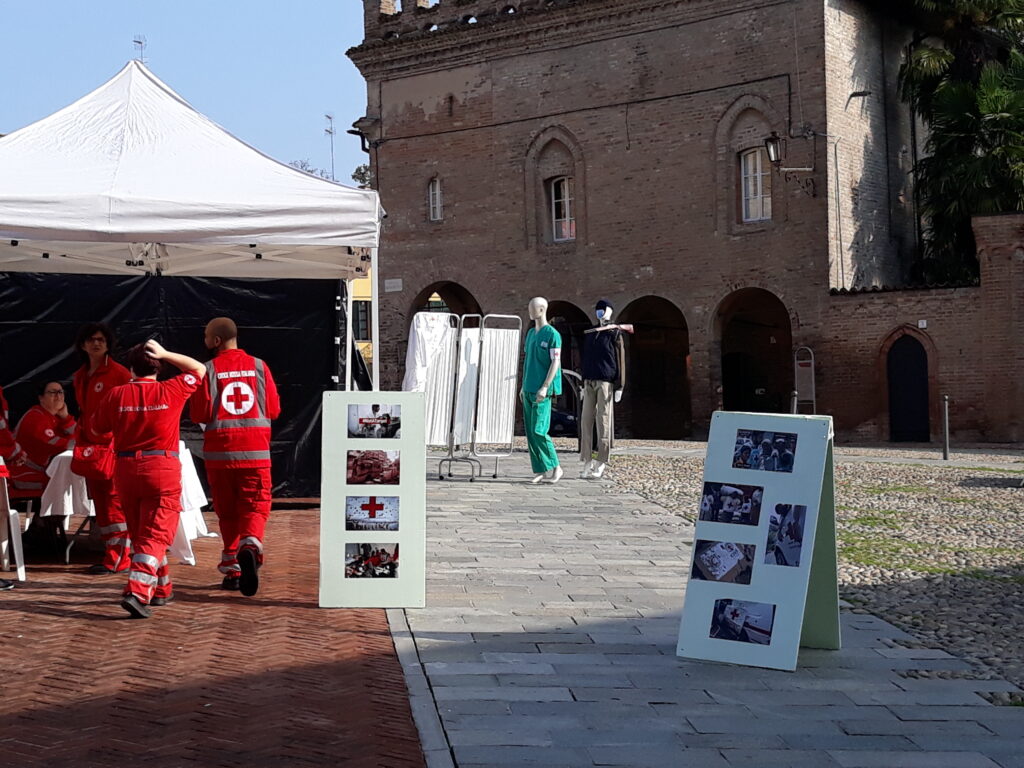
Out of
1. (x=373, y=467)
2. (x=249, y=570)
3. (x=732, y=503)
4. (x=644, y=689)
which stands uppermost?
(x=373, y=467)

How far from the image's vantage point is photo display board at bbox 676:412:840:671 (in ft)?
19.3

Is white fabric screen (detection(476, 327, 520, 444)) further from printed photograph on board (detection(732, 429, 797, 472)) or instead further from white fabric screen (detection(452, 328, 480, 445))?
printed photograph on board (detection(732, 429, 797, 472))

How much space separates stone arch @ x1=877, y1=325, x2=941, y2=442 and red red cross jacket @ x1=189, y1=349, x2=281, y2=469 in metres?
21.0

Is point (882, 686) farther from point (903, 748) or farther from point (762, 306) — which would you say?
point (762, 306)

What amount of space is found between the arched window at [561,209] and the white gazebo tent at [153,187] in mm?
22358

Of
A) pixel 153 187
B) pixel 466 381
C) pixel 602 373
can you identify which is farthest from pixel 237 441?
pixel 466 381

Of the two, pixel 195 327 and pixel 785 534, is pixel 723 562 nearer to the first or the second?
pixel 785 534

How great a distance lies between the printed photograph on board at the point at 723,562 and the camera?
19.7 ft

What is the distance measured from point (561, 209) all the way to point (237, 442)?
25493mm

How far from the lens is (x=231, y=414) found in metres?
7.60

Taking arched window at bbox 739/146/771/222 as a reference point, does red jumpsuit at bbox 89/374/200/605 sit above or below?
below

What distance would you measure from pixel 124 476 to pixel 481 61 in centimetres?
2723

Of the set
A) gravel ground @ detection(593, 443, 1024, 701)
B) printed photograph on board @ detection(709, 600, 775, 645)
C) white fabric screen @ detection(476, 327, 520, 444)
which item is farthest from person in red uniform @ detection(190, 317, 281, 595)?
white fabric screen @ detection(476, 327, 520, 444)

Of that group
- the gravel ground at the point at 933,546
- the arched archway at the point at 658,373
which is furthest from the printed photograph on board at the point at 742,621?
the arched archway at the point at 658,373
